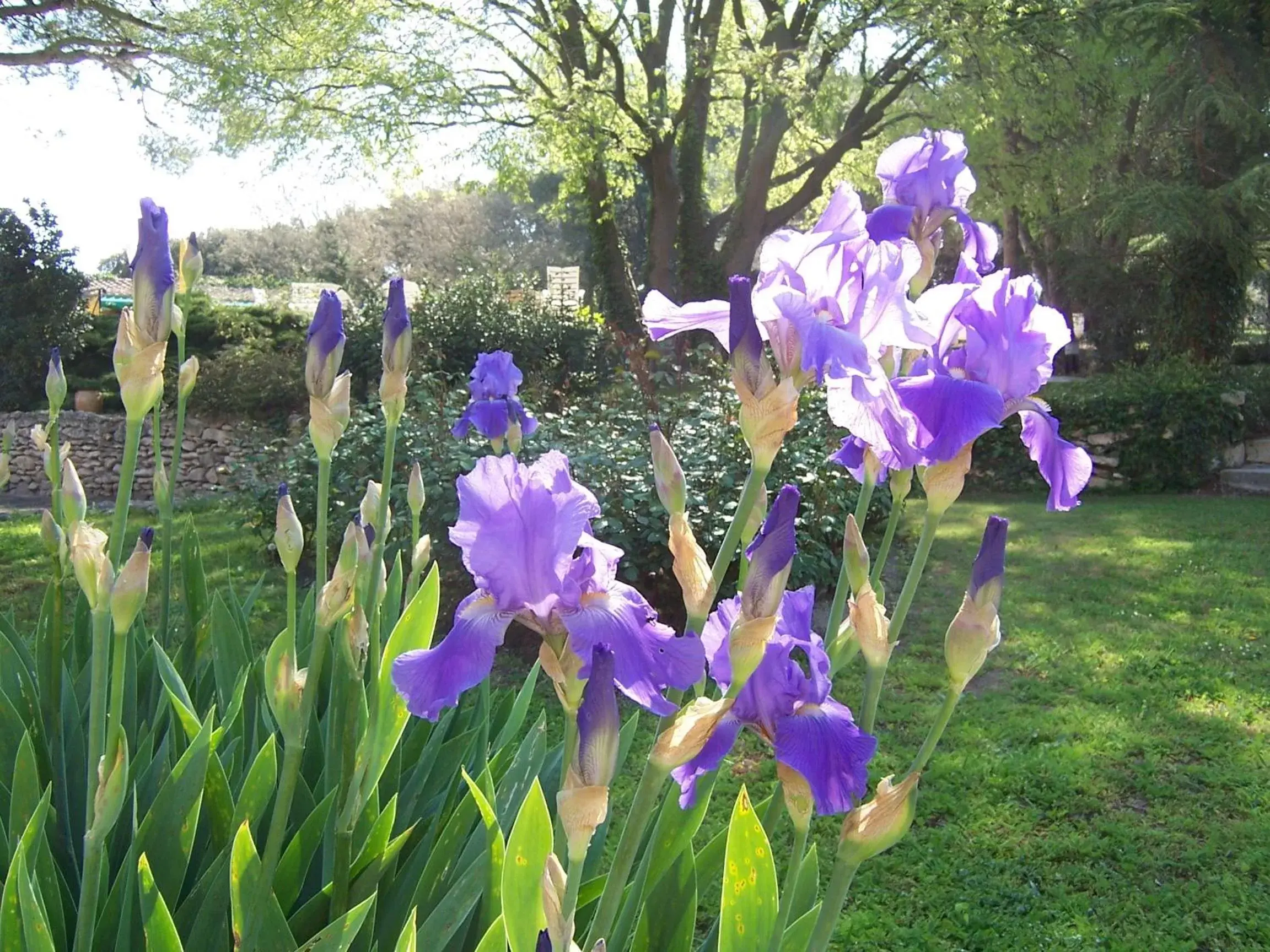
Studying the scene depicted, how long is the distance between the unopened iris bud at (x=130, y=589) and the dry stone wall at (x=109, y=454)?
1001 centimetres

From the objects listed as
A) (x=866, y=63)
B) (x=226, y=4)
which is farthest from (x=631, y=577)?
(x=866, y=63)

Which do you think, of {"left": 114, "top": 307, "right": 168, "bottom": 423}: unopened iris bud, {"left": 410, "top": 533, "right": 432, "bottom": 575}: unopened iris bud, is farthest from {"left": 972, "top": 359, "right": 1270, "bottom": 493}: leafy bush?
{"left": 114, "top": 307, "right": 168, "bottom": 423}: unopened iris bud

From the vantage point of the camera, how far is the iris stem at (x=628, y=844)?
70 centimetres

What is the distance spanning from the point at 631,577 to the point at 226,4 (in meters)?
9.48

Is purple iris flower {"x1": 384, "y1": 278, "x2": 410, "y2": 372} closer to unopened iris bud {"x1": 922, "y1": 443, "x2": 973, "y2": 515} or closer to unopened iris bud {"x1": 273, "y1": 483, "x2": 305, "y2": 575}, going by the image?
unopened iris bud {"x1": 273, "y1": 483, "x2": 305, "y2": 575}

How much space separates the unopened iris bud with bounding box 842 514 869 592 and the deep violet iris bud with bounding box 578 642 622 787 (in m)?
0.28

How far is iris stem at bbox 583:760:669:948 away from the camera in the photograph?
2.28ft

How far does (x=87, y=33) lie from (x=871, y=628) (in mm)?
13465

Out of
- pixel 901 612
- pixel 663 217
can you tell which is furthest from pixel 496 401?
pixel 663 217

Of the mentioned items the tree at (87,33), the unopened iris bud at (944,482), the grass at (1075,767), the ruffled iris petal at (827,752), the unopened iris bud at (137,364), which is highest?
the tree at (87,33)

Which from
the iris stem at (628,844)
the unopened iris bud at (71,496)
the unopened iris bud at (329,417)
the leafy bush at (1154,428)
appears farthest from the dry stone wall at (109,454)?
the iris stem at (628,844)

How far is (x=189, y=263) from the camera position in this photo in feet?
5.20

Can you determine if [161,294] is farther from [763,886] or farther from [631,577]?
[631,577]

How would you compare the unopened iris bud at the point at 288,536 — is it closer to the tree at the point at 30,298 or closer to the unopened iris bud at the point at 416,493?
the unopened iris bud at the point at 416,493
